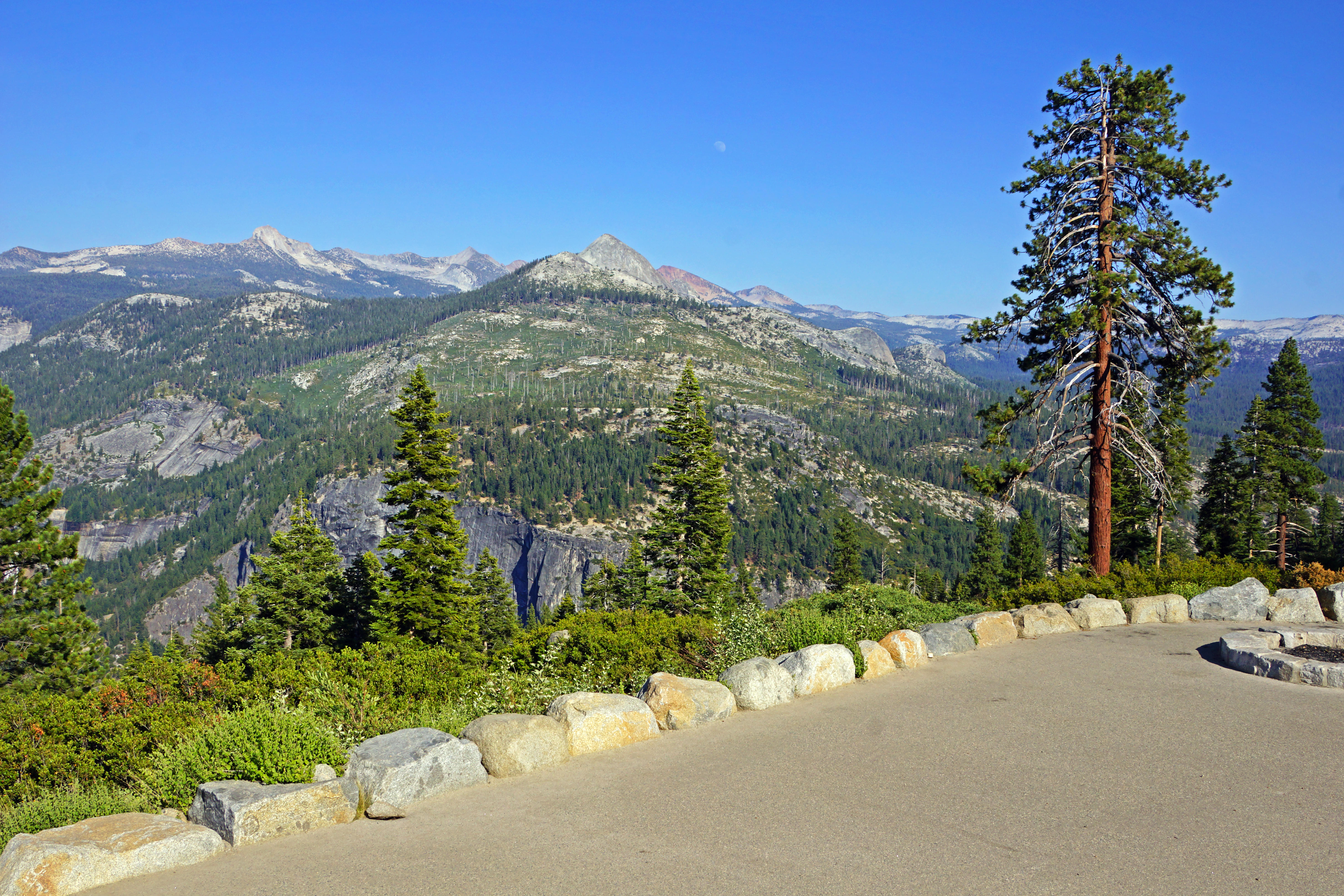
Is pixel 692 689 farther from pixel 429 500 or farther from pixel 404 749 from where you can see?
pixel 429 500

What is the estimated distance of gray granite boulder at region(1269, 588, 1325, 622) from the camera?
15.5 metres

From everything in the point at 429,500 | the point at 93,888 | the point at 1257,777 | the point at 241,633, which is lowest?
the point at 241,633

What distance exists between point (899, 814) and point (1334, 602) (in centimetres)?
1433

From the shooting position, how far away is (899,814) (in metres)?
7.07

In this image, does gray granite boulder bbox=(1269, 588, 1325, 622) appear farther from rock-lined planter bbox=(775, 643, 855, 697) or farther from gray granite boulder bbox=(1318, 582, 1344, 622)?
rock-lined planter bbox=(775, 643, 855, 697)

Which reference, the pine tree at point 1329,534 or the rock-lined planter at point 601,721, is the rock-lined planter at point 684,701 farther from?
the pine tree at point 1329,534

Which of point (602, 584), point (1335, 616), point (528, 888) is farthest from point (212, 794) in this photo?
point (602, 584)

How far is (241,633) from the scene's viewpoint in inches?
1571

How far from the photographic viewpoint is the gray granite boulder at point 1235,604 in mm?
15969

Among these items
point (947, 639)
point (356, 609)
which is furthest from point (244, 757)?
point (356, 609)

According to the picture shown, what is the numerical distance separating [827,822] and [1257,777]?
4.78 meters

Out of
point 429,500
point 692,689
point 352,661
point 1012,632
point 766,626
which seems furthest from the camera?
point 429,500

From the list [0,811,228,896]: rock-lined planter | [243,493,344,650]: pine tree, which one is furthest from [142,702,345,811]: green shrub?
[243,493,344,650]: pine tree

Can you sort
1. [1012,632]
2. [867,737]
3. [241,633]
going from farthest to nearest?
1. [241,633]
2. [1012,632]
3. [867,737]
